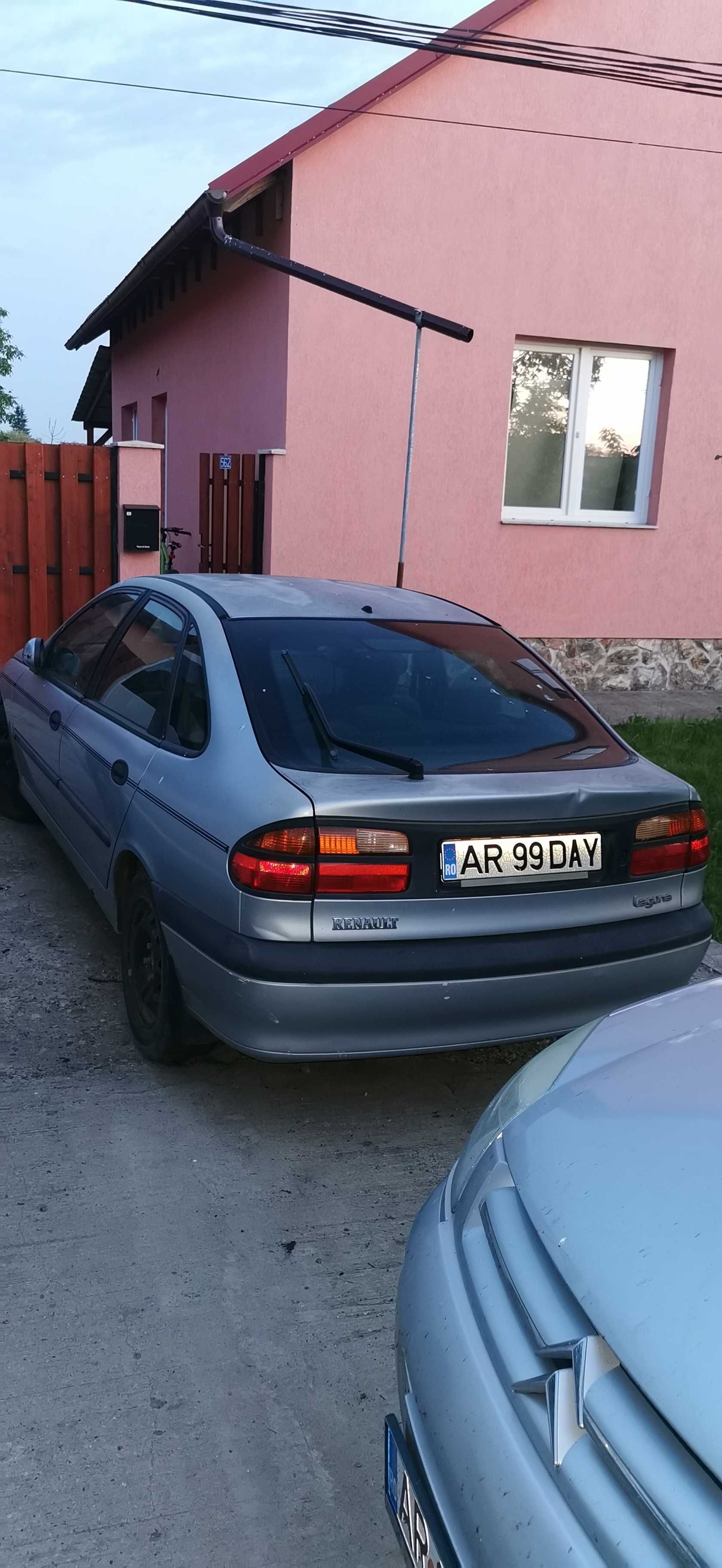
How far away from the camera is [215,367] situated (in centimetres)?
1180

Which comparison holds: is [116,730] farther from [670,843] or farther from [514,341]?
[514,341]

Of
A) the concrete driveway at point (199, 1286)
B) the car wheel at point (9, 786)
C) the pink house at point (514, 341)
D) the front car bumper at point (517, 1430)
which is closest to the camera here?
the front car bumper at point (517, 1430)

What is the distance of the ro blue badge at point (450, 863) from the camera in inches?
122

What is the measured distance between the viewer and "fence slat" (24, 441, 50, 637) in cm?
851

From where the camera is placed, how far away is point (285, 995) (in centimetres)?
303

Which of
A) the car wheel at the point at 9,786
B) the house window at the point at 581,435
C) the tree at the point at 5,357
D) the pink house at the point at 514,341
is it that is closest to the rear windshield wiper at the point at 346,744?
the car wheel at the point at 9,786

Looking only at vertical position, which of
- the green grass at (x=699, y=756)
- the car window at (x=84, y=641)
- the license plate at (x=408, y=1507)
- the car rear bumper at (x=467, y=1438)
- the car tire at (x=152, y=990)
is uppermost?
the car window at (x=84, y=641)

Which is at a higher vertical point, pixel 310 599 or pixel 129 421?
pixel 129 421

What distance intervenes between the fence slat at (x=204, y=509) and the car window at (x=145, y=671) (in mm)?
6678

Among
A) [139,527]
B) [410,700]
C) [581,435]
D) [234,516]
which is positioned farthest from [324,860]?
[581,435]

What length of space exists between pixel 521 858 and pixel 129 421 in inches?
668

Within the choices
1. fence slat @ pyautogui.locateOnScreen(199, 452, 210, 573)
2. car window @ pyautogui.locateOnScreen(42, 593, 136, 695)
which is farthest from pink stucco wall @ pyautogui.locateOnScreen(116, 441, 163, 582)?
car window @ pyautogui.locateOnScreen(42, 593, 136, 695)

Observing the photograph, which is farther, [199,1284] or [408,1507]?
[199,1284]

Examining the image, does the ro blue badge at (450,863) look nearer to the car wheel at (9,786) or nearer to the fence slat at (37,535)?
the car wheel at (9,786)
